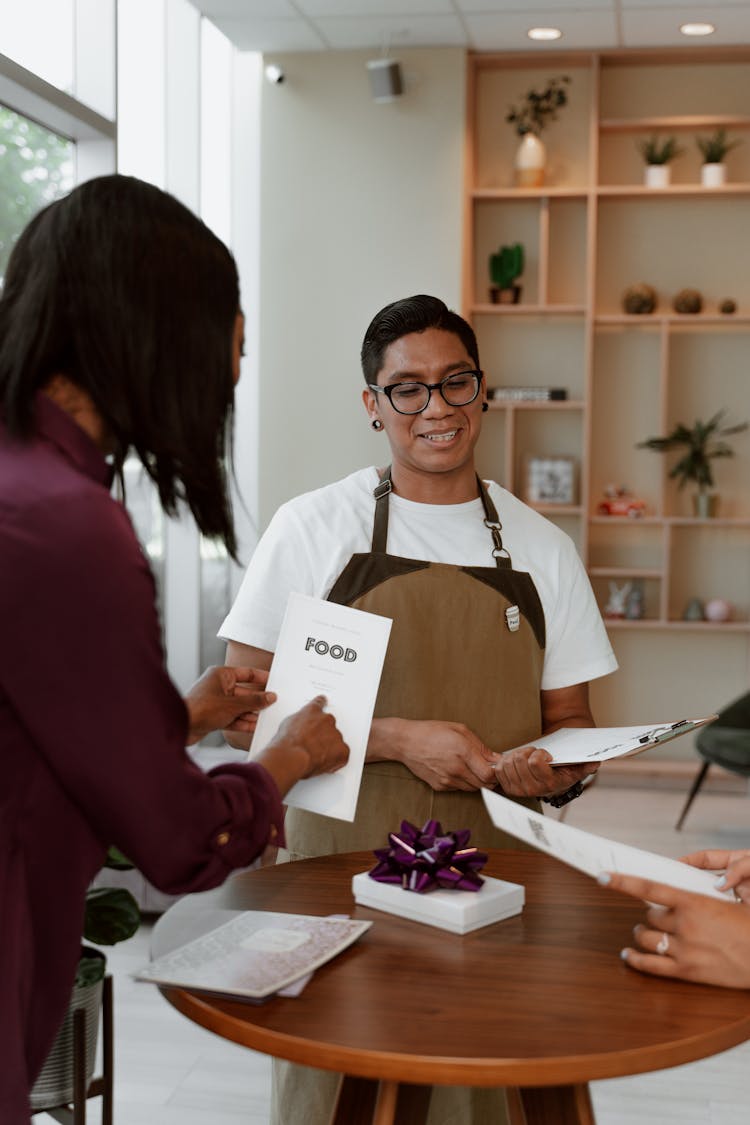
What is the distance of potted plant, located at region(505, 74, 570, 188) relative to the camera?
20.2 ft

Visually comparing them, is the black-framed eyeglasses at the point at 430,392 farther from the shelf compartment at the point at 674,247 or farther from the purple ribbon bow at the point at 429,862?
the shelf compartment at the point at 674,247

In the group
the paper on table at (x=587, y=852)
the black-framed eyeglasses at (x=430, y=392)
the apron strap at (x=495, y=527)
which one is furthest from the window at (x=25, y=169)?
the paper on table at (x=587, y=852)

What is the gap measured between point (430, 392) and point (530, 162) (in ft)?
14.4

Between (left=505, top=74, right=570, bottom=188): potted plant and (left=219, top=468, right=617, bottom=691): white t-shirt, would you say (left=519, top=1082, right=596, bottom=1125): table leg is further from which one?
(left=505, top=74, right=570, bottom=188): potted plant

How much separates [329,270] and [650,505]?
206 cm

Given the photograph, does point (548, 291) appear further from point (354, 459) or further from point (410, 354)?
point (410, 354)

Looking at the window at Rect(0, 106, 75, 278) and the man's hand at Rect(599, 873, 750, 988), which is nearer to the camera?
the man's hand at Rect(599, 873, 750, 988)

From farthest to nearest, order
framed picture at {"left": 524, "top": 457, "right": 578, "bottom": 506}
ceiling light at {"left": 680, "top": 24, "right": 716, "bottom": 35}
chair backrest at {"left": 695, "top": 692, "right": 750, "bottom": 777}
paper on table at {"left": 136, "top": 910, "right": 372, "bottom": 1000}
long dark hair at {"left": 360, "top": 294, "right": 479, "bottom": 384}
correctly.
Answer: framed picture at {"left": 524, "top": 457, "right": 578, "bottom": 506}, ceiling light at {"left": 680, "top": 24, "right": 716, "bottom": 35}, chair backrest at {"left": 695, "top": 692, "right": 750, "bottom": 777}, long dark hair at {"left": 360, "top": 294, "right": 479, "bottom": 384}, paper on table at {"left": 136, "top": 910, "right": 372, "bottom": 1000}

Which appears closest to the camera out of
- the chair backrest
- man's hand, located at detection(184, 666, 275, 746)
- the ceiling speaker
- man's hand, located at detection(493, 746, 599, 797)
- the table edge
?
the table edge

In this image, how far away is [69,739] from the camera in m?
1.04

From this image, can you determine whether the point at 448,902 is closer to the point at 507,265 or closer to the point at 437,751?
the point at 437,751

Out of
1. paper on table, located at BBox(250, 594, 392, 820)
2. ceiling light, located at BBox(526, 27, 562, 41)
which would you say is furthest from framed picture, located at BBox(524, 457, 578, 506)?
paper on table, located at BBox(250, 594, 392, 820)

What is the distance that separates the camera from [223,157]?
6.16 meters

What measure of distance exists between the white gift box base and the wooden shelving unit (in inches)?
184
